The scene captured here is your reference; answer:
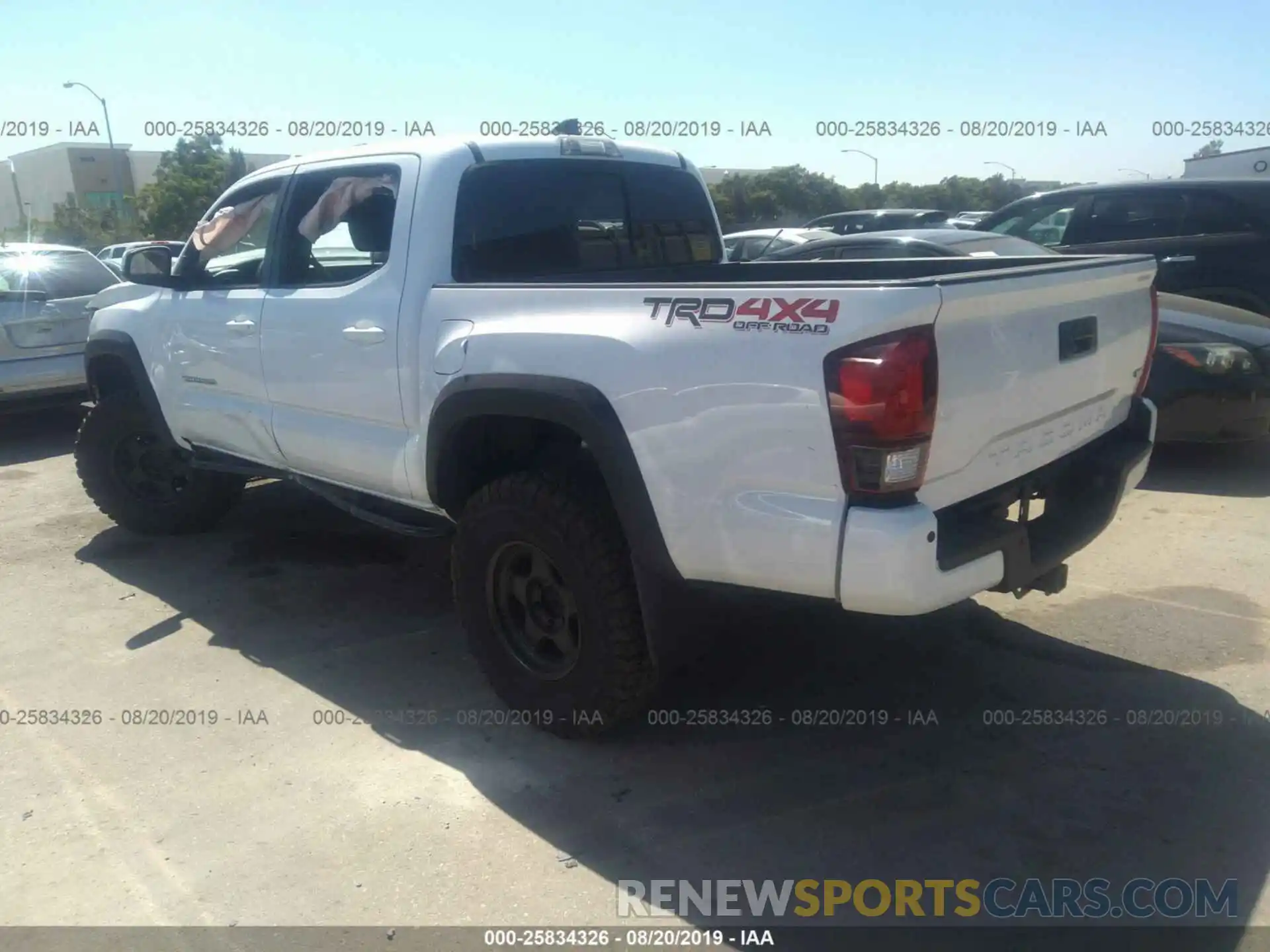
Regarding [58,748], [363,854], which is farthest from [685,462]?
[58,748]

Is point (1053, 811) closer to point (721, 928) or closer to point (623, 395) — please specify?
point (721, 928)

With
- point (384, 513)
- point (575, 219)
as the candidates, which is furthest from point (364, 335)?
point (575, 219)

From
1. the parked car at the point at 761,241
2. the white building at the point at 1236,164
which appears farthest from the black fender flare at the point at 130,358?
the white building at the point at 1236,164

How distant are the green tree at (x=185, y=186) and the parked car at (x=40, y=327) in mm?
18305

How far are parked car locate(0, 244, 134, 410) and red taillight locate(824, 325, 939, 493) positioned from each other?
7484 millimetres

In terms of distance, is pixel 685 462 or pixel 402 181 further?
pixel 402 181

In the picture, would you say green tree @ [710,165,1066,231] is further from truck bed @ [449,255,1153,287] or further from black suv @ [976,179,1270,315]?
truck bed @ [449,255,1153,287]

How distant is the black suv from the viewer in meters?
8.11

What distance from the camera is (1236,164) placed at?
20047mm

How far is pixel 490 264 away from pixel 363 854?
6.80ft

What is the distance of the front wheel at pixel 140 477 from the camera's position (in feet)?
19.1

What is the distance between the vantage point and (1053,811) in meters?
3.07

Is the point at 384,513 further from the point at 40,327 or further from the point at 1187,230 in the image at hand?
the point at 1187,230

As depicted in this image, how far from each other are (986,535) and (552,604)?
145 cm
